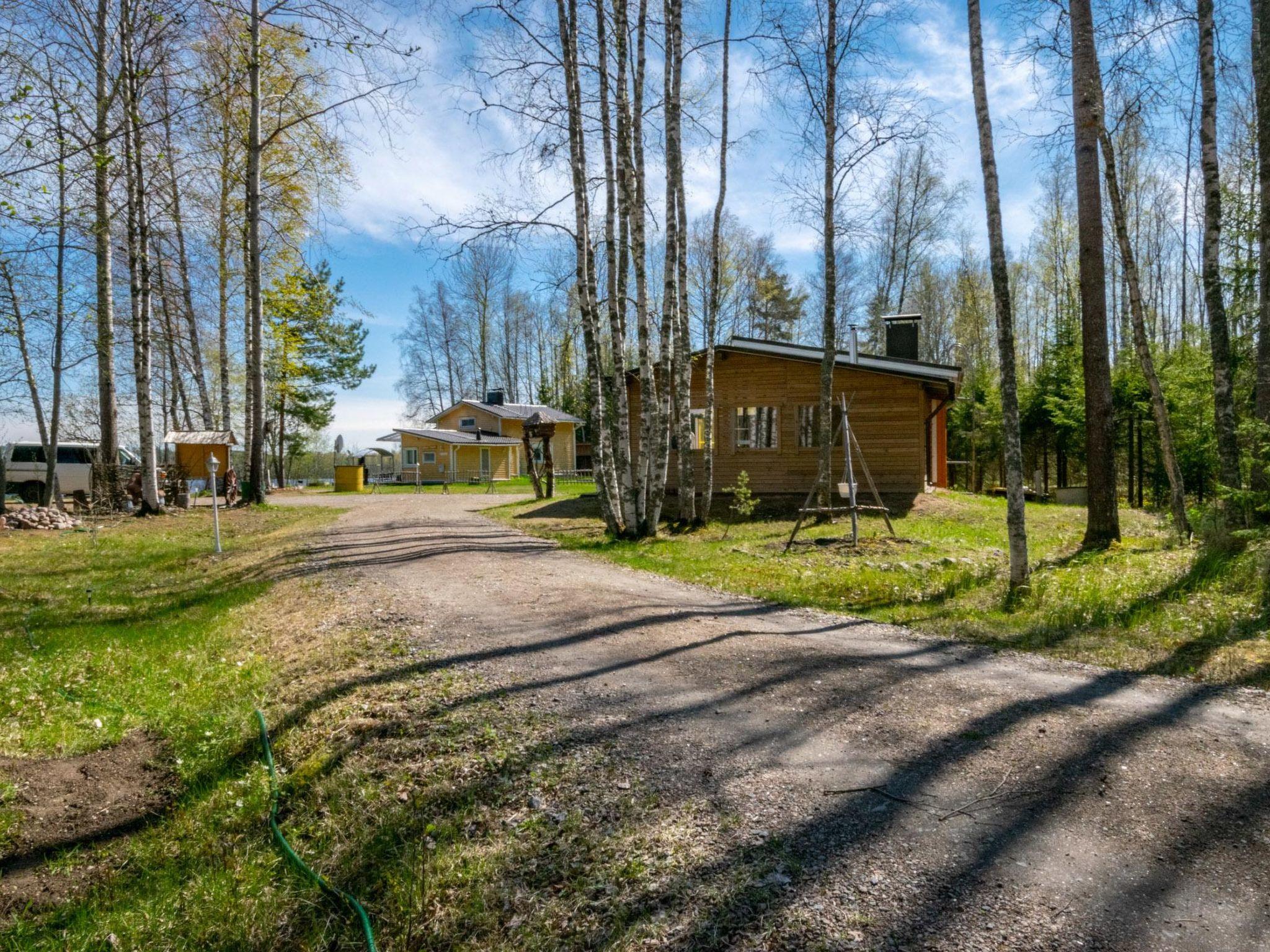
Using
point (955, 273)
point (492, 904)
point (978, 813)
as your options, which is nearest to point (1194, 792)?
point (978, 813)

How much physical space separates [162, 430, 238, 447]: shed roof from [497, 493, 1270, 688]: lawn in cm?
1327

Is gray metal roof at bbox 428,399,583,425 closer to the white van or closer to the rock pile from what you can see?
the white van

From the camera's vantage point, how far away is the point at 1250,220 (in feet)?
28.2

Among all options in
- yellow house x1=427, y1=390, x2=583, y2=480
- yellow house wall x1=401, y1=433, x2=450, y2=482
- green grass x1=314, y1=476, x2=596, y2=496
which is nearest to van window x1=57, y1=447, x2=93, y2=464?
green grass x1=314, y1=476, x2=596, y2=496

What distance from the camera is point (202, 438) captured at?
20062 mm

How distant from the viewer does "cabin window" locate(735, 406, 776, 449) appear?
701 inches

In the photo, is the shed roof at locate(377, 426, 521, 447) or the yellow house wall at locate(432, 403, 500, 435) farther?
the yellow house wall at locate(432, 403, 500, 435)

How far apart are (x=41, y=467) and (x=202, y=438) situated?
3.89m

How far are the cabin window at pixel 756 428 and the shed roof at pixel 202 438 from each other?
1489 centimetres

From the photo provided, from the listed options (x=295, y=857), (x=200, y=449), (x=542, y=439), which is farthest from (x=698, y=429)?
(x=295, y=857)

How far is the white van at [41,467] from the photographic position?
18.5 meters

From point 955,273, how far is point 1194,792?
114 ft

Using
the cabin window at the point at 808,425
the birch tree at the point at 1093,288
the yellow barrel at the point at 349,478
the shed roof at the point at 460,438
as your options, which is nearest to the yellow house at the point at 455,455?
the shed roof at the point at 460,438

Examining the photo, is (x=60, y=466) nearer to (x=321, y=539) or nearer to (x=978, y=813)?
(x=321, y=539)
